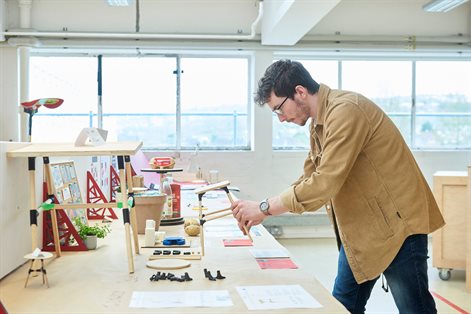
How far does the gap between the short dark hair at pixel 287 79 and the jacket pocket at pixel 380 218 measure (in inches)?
18.6

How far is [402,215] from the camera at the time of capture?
5.66 feet

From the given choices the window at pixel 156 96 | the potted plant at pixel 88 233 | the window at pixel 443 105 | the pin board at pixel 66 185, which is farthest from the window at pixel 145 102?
the potted plant at pixel 88 233

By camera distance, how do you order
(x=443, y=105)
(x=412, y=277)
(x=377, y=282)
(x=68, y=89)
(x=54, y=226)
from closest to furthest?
(x=412, y=277) < (x=54, y=226) < (x=377, y=282) < (x=68, y=89) < (x=443, y=105)

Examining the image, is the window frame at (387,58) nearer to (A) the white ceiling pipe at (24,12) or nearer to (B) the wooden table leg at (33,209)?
(A) the white ceiling pipe at (24,12)

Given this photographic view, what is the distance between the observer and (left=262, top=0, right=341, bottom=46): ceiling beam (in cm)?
438

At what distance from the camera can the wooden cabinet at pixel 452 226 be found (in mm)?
4207

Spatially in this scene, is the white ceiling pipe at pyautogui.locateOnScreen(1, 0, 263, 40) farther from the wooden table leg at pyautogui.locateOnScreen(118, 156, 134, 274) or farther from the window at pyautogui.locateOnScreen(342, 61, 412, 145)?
the wooden table leg at pyautogui.locateOnScreen(118, 156, 134, 274)

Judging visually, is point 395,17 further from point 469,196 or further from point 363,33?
point 469,196

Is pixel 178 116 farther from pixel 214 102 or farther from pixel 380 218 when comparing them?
pixel 380 218

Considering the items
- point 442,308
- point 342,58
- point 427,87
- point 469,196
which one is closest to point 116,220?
point 442,308

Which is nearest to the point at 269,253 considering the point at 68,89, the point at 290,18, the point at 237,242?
the point at 237,242

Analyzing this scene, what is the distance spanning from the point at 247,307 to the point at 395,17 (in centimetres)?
→ 562

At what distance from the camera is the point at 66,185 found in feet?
7.61

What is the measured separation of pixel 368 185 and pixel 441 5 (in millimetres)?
4646
